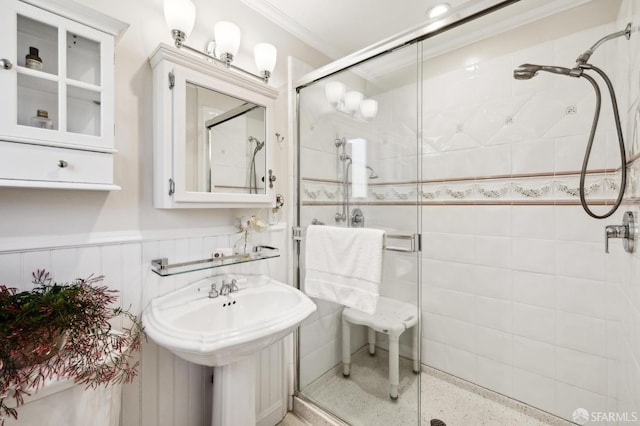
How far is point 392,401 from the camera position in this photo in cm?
138

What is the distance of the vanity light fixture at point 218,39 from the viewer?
3.78 feet

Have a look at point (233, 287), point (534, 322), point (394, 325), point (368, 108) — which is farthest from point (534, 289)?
point (233, 287)

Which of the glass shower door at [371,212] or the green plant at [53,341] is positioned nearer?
the green plant at [53,341]

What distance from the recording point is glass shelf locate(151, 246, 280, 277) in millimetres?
1152

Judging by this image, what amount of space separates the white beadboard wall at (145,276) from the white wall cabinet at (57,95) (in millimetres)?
261

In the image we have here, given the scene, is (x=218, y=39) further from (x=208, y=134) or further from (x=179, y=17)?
(x=208, y=134)

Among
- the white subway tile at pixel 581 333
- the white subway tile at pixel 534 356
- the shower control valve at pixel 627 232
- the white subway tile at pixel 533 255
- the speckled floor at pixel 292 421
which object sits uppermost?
the shower control valve at pixel 627 232

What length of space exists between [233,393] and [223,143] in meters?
1.10

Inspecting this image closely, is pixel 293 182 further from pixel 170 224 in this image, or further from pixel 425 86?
pixel 425 86

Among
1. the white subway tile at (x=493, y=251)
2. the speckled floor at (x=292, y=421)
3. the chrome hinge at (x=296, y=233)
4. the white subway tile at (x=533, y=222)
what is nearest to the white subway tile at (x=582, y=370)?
the white subway tile at (x=493, y=251)

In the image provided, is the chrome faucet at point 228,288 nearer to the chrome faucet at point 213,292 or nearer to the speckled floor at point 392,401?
the chrome faucet at point 213,292

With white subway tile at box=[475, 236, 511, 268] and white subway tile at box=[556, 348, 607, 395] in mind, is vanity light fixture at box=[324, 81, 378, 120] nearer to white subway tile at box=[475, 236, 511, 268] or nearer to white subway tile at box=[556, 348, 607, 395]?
white subway tile at box=[475, 236, 511, 268]

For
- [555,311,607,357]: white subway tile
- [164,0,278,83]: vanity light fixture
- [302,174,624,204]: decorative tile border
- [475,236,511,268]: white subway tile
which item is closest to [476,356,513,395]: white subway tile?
[555,311,607,357]: white subway tile

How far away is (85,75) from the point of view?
0.98 m
